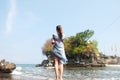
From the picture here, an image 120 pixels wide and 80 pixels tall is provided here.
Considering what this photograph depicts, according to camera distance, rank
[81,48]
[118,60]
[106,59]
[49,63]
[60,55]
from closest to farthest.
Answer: [60,55] → [81,48] → [49,63] → [106,59] → [118,60]

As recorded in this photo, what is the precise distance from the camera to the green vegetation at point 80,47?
107988mm

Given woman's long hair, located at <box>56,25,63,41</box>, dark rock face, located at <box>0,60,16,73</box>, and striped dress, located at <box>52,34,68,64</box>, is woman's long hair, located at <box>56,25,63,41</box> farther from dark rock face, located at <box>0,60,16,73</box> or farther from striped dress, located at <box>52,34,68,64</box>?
dark rock face, located at <box>0,60,16,73</box>

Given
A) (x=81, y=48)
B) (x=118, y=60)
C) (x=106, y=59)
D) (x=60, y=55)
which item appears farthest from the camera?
(x=118, y=60)

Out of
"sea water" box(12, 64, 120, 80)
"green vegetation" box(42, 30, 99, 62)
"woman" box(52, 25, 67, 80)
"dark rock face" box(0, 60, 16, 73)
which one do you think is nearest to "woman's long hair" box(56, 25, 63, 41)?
"woman" box(52, 25, 67, 80)

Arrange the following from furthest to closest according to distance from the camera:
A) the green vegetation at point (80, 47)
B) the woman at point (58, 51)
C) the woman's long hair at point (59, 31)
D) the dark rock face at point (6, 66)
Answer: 1. the green vegetation at point (80, 47)
2. the dark rock face at point (6, 66)
3. the woman at point (58, 51)
4. the woman's long hair at point (59, 31)

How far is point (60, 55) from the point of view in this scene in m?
10.3

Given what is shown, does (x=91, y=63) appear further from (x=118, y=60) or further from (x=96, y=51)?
(x=118, y=60)

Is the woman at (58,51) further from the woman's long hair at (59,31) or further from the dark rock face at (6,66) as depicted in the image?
the dark rock face at (6,66)

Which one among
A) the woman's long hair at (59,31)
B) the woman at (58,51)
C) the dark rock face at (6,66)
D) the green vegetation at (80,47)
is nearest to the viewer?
the woman's long hair at (59,31)

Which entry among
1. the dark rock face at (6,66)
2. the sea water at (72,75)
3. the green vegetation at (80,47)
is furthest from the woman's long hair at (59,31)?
the green vegetation at (80,47)

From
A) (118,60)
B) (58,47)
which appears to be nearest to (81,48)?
(118,60)

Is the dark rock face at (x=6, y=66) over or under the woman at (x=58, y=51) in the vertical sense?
over

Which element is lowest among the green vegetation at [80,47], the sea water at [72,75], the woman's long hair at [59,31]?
the sea water at [72,75]

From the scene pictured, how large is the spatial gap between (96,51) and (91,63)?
180 inches
